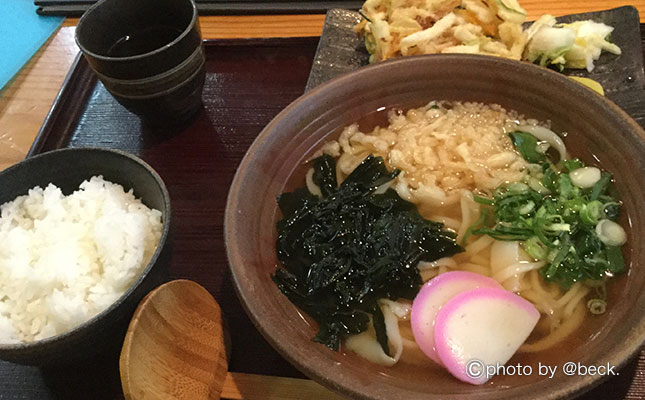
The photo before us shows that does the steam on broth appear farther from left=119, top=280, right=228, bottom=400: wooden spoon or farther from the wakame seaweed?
left=119, top=280, right=228, bottom=400: wooden spoon

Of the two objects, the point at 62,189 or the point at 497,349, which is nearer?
the point at 497,349

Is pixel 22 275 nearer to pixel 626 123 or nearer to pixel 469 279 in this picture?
pixel 469 279

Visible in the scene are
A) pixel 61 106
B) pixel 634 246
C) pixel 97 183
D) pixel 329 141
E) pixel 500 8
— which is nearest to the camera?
pixel 634 246

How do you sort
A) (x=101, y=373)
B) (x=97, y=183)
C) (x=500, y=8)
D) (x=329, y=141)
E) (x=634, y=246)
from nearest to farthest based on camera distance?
1. (x=634, y=246)
2. (x=101, y=373)
3. (x=97, y=183)
4. (x=329, y=141)
5. (x=500, y=8)

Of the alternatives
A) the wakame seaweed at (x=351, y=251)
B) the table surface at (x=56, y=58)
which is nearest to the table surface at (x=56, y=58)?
the table surface at (x=56, y=58)

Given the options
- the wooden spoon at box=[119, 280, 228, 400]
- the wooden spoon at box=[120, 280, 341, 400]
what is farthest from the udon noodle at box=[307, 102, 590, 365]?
the wooden spoon at box=[119, 280, 228, 400]

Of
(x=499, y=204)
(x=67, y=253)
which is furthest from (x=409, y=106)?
(x=67, y=253)

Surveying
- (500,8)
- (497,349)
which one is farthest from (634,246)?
(500,8)
